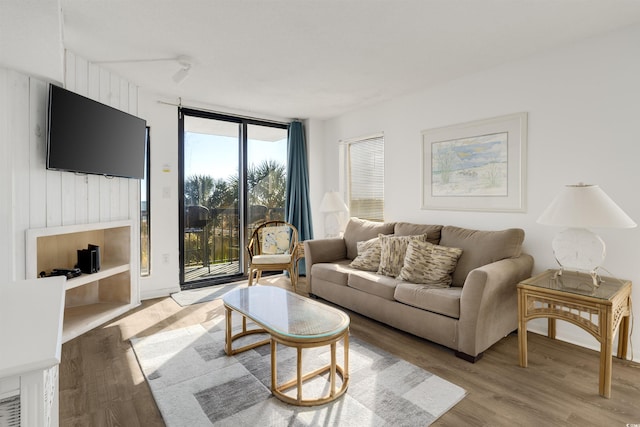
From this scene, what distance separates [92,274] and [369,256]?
8.92 ft

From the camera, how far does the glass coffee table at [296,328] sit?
6.32 ft

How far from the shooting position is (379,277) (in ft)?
10.5

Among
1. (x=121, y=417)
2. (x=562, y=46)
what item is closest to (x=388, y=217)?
(x=562, y=46)

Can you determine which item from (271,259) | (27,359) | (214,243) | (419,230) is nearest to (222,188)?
(214,243)

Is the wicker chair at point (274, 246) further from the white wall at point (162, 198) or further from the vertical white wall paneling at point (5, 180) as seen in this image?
the vertical white wall paneling at point (5, 180)

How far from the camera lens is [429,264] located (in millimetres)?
2990

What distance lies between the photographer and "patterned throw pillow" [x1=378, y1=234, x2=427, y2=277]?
10.7 ft

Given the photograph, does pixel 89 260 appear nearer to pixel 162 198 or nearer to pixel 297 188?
pixel 162 198

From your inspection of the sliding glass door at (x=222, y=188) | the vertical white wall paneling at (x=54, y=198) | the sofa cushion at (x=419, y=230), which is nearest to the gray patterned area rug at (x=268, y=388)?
the vertical white wall paneling at (x=54, y=198)

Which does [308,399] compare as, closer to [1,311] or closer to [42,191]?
[1,311]

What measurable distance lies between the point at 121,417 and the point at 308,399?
3.44 ft

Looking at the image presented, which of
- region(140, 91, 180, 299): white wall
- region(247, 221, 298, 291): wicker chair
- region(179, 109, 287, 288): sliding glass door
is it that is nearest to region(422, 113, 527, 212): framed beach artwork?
region(247, 221, 298, 291): wicker chair

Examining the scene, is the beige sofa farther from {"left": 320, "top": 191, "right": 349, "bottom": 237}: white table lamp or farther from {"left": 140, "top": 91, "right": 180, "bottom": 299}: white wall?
{"left": 140, "top": 91, "right": 180, "bottom": 299}: white wall

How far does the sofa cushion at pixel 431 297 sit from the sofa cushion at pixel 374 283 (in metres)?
0.08
